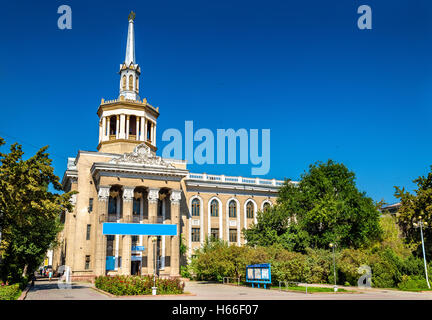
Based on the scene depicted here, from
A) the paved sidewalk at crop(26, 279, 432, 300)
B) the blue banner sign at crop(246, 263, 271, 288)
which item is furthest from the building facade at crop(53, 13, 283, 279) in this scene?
the paved sidewalk at crop(26, 279, 432, 300)

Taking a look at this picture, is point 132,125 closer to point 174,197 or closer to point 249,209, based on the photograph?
point 174,197

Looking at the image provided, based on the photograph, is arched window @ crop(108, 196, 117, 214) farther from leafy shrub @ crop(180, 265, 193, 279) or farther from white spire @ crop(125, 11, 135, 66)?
white spire @ crop(125, 11, 135, 66)

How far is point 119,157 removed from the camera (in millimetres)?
45250

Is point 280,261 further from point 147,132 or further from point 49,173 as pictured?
point 147,132

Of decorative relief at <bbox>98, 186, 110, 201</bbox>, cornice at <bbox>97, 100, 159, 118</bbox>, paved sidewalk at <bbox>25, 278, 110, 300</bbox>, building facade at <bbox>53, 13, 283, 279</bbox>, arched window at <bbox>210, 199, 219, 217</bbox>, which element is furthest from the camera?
arched window at <bbox>210, 199, 219, 217</bbox>

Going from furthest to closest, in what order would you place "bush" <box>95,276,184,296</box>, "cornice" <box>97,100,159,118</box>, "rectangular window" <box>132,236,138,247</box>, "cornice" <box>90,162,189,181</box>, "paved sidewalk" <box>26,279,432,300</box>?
"cornice" <box>97,100,159,118</box> → "rectangular window" <box>132,236,138,247</box> → "cornice" <box>90,162,189,181</box> → "bush" <box>95,276,184,296</box> → "paved sidewalk" <box>26,279,432,300</box>

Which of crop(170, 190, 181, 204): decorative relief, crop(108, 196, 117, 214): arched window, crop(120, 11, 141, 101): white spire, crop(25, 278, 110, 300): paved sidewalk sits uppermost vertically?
crop(120, 11, 141, 101): white spire

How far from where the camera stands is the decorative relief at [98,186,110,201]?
4256cm

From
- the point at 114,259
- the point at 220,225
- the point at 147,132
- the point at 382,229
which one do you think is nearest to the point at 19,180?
the point at 114,259

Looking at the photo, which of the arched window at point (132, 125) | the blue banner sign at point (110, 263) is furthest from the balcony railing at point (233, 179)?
the blue banner sign at point (110, 263)

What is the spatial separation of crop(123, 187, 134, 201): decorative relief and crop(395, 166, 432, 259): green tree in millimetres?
26002

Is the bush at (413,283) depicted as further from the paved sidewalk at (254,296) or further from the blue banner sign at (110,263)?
the blue banner sign at (110,263)

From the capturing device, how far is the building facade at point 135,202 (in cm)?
4275

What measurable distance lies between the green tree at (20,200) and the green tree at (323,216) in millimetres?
22760
